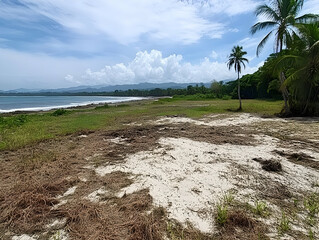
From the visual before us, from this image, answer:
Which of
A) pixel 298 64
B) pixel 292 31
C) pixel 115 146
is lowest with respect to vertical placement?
pixel 115 146

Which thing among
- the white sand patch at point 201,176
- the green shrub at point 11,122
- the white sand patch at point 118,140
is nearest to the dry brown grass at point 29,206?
the white sand patch at point 201,176

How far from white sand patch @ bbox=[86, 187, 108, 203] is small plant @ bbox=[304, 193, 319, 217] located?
156 inches

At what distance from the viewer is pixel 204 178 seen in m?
4.38

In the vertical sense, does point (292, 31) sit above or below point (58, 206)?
above

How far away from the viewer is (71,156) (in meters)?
6.09

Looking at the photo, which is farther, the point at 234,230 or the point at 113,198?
the point at 113,198

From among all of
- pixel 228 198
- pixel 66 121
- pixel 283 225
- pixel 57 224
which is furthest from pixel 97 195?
pixel 66 121

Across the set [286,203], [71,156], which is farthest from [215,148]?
[71,156]

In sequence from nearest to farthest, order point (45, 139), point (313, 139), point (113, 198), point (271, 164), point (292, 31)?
point (113, 198) < point (271, 164) < point (313, 139) < point (45, 139) < point (292, 31)

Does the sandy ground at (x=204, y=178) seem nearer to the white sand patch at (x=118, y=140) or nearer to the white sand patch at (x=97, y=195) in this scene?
the white sand patch at (x=97, y=195)

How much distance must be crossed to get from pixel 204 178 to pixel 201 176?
0.12m

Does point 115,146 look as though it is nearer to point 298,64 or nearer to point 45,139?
point 45,139

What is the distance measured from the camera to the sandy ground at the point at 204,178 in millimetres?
3010

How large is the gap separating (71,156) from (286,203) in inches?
242
